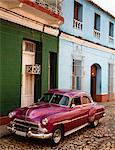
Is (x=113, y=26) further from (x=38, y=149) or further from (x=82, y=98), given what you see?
(x=38, y=149)

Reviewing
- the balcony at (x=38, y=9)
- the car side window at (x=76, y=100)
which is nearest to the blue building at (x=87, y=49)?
the balcony at (x=38, y=9)

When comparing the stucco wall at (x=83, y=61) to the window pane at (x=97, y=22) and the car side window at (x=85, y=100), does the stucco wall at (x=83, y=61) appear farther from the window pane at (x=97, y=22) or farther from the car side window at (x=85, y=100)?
the car side window at (x=85, y=100)

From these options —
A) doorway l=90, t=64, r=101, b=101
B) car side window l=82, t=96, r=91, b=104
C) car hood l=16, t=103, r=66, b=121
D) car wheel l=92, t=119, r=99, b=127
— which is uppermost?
doorway l=90, t=64, r=101, b=101

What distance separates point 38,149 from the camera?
827cm

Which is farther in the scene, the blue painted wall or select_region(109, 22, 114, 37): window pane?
select_region(109, 22, 114, 37): window pane

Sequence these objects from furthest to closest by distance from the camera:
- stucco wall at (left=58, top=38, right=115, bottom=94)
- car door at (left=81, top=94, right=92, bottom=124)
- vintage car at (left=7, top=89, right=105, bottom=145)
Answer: stucco wall at (left=58, top=38, right=115, bottom=94), car door at (left=81, top=94, right=92, bottom=124), vintage car at (left=7, top=89, right=105, bottom=145)

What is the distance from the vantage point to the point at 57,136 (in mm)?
8781

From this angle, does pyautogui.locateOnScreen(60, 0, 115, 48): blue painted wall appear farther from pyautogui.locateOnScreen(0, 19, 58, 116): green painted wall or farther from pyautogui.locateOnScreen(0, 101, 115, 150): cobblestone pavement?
pyautogui.locateOnScreen(0, 101, 115, 150): cobblestone pavement

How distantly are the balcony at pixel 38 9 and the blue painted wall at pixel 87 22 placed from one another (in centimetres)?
122

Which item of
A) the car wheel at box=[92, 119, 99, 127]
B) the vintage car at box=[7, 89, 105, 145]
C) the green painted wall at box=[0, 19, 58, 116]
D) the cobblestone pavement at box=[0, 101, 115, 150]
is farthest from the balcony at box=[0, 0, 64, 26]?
the car wheel at box=[92, 119, 99, 127]

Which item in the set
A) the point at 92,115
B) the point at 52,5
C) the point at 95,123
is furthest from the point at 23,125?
the point at 52,5

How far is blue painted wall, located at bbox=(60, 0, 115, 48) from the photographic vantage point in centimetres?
1548

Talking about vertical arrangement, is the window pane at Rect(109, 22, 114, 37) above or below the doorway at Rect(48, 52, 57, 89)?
above

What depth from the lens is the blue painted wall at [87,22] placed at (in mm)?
15484
